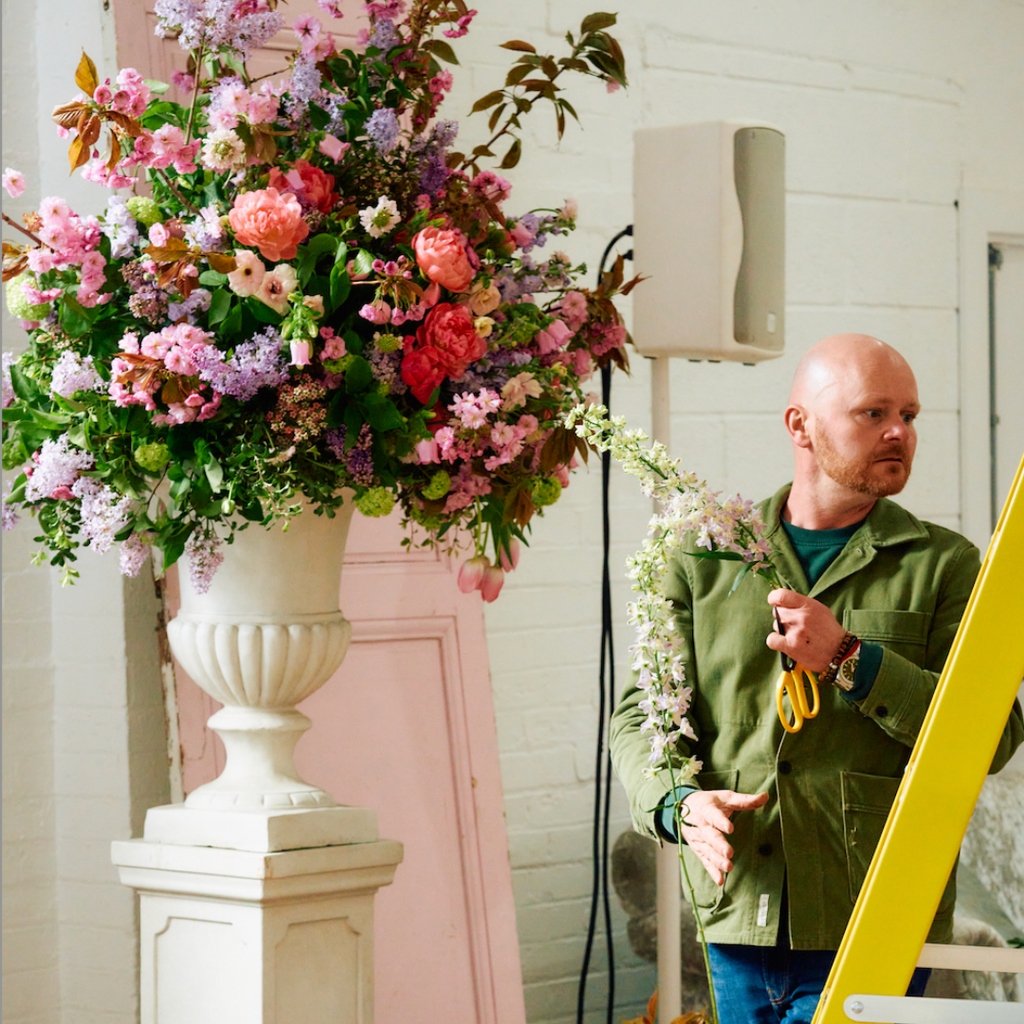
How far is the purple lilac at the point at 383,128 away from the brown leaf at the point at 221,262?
0.22 m

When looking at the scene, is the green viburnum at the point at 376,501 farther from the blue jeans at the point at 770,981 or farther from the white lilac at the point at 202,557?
the blue jeans at the point at 770,981

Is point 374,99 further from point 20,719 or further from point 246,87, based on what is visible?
point 20,719

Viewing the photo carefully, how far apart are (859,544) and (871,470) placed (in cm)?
9

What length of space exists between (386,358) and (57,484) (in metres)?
0.38

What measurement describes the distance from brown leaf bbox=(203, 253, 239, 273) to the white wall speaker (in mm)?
935

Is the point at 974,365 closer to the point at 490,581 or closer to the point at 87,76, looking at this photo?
the point at 490,581

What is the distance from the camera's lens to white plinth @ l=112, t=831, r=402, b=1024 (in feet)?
4.67

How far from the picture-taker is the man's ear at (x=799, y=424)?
1.54m

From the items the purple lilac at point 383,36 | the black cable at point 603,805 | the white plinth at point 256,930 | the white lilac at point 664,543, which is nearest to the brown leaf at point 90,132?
the purple lilac at point 383,36

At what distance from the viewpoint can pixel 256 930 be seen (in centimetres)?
142

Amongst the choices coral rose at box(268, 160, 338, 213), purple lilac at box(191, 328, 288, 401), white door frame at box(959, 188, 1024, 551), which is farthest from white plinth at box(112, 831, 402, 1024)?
white door frame at box(959, 188, 1024, 551)

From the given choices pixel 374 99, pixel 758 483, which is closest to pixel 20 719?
pixel 374 99

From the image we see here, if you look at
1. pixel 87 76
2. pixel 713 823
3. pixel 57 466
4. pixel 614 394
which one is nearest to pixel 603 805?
pixel 614 394

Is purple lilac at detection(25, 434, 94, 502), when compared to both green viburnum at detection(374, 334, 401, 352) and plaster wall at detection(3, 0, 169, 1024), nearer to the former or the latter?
green viburnum at detection(374, 334, 401, 352)
